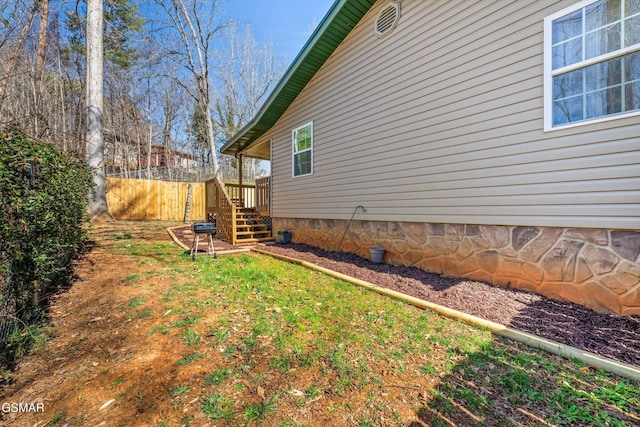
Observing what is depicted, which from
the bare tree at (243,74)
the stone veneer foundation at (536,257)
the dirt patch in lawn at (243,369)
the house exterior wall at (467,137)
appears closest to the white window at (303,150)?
the house exterior wall at (467,137)

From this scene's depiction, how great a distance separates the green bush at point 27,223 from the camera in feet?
6.72

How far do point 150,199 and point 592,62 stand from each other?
51.3ft

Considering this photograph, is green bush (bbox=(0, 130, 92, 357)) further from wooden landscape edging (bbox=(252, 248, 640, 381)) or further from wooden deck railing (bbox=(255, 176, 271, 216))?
wooden deck railing (bbox=(255, 176, 271, 216))

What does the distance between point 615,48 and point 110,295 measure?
259 inches

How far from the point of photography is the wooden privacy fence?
40.7 feet

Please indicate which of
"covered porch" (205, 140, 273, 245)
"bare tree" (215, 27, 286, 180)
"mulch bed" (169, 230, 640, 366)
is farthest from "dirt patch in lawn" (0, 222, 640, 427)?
"bare tree" (215, 27, 286, 180)

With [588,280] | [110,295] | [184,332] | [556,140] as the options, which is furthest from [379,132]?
[110,295]

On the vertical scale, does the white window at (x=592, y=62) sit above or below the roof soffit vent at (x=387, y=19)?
below

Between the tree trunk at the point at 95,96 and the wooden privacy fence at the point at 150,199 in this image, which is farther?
the wooden privacy fence at the point at 150,199

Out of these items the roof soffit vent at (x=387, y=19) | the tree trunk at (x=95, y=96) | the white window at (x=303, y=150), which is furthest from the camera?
the tree trunk at (x=95, y=96)

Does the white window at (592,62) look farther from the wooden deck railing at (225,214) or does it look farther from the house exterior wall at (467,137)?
the wooden deck railing at (225,214)

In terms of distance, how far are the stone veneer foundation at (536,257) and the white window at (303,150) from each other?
307 centimetres

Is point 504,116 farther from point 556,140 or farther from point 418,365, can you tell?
point 418,365

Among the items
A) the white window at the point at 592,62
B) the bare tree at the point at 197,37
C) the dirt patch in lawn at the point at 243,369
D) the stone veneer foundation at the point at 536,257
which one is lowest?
the dirt patch in lawn at the point at 243,369
